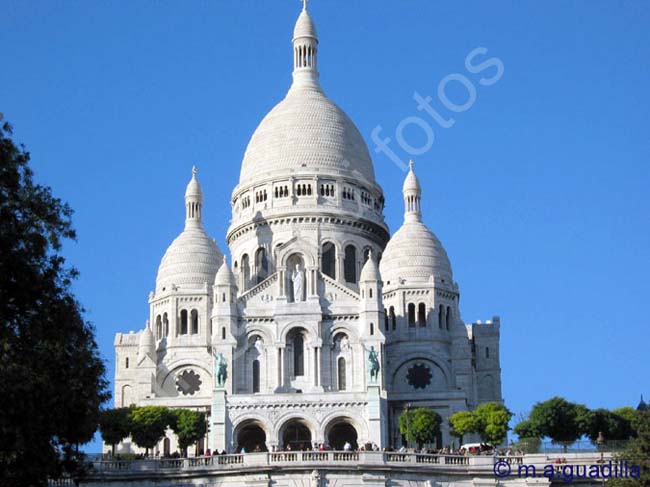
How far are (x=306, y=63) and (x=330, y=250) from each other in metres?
19.8

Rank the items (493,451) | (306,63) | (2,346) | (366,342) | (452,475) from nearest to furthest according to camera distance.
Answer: (2,346)
(452,475)
(493,451)
(366,342)
(306,63)

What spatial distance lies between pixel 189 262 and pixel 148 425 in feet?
88.4

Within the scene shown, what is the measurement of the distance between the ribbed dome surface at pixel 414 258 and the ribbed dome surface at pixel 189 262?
12.8 meters

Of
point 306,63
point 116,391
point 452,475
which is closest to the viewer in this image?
point 452,475

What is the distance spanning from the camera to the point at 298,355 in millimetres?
111750

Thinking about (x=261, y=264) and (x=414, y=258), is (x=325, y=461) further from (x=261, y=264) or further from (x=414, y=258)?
(x=261, y=264)

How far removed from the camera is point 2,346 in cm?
5091

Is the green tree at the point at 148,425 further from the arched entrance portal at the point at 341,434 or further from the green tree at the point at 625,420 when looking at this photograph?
the green tree at the point at 625,420

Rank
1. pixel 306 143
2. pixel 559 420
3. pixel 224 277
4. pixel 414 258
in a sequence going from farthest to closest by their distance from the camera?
pixel 306 143 < pixel 414 258 < pixel 224 277 < pixel 559 420

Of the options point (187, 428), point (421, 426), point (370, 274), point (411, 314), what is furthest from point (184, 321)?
point (421, 426)

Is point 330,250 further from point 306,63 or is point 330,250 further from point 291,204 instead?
point 306,63

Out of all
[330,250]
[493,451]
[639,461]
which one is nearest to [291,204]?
[330,250]

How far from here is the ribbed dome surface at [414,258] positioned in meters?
117

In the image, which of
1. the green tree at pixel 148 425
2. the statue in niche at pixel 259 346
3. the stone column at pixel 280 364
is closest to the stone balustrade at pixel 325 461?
the green tree at pixel 148 425
